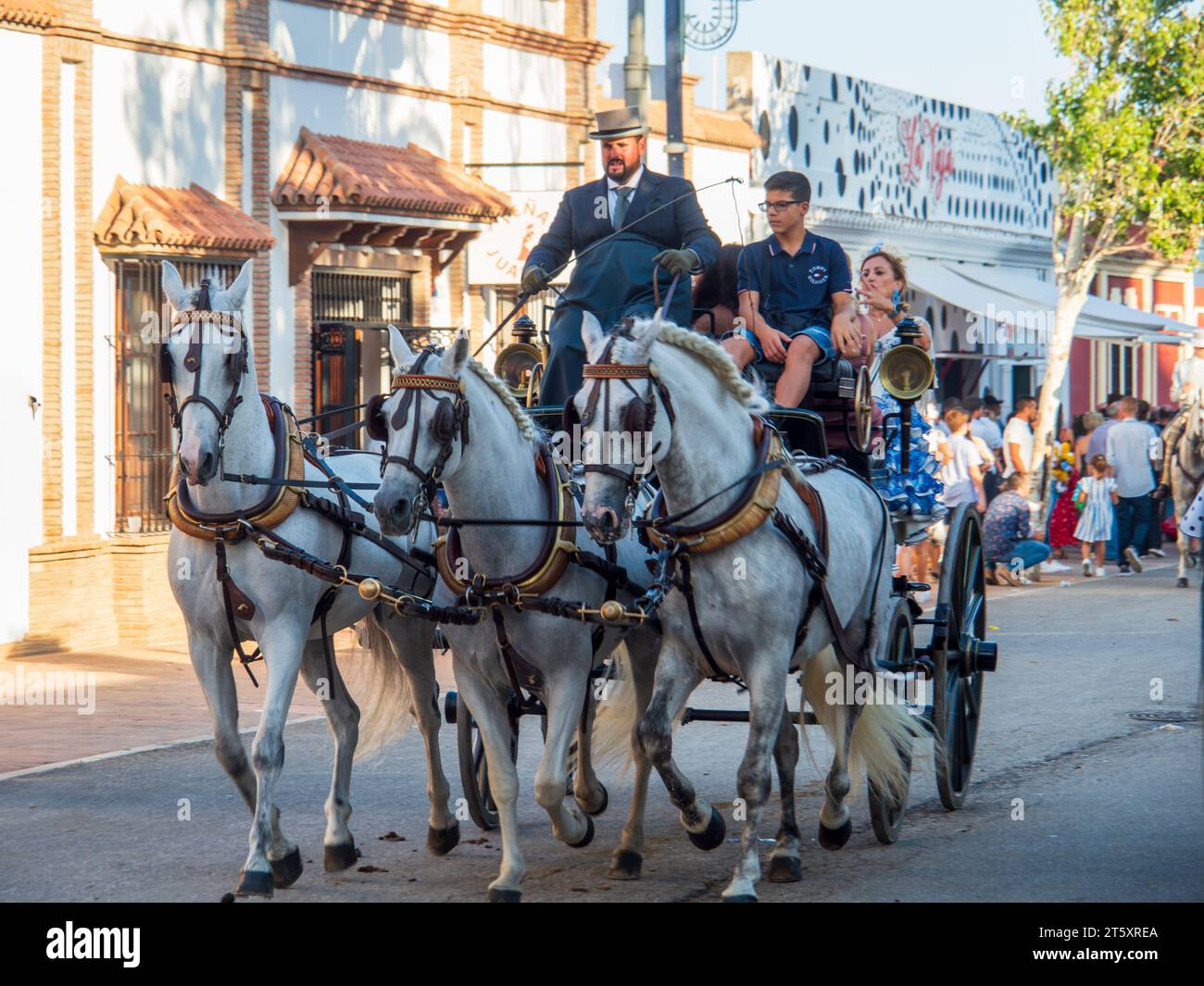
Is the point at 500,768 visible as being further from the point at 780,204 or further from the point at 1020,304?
the point at 1020,304

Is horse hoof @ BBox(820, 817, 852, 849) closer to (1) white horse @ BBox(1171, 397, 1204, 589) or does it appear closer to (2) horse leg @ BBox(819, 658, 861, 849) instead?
(2) horse leg @ BBox(819, 658, 861, 849)

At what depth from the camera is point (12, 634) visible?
1381 centimetres

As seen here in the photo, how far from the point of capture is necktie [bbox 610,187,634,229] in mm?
8383

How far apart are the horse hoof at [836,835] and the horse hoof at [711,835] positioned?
852 millimetres

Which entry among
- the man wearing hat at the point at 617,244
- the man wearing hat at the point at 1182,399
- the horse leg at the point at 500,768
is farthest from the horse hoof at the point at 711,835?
the man wearing hat at the point at 1182,399

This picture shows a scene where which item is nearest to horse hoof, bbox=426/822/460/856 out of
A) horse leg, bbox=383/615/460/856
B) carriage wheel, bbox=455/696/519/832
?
horse leg, bbox=383/615/460/856

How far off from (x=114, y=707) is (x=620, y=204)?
5377mm

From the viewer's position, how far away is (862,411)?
8148 millimetres

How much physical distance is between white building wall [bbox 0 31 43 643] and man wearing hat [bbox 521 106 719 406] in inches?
267

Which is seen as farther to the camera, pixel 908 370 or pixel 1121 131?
pixel 1121 131

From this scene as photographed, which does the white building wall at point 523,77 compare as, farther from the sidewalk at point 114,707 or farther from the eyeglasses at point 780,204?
the eyeglasses at point 780,204

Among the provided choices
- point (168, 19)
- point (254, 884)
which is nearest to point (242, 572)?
point (254, 884)
